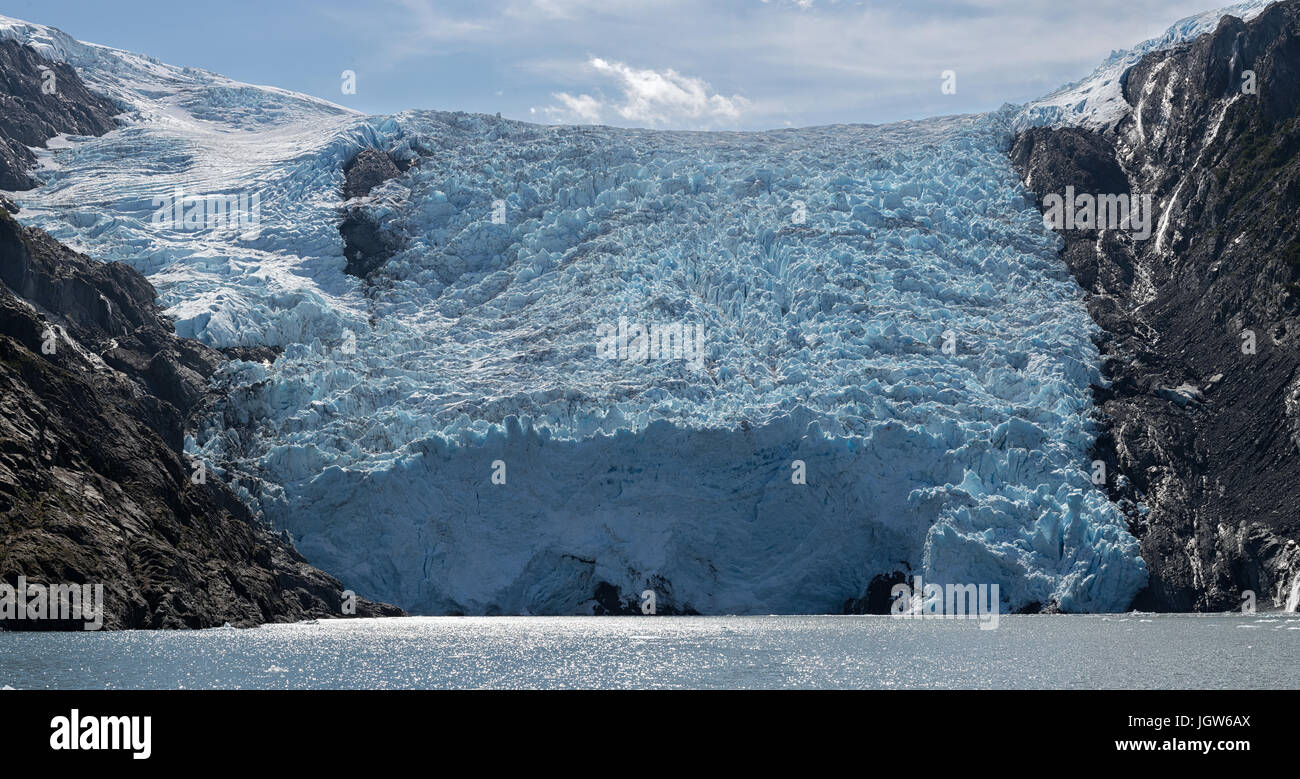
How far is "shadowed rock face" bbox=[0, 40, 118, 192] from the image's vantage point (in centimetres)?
8025

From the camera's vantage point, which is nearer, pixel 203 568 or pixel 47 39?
pixel 203 568

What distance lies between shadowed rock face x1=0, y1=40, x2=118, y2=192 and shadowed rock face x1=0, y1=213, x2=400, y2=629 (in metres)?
22.0

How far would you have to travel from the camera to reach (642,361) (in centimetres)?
6462

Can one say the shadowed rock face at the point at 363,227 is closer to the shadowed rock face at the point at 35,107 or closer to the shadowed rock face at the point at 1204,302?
the shadowed rock face at the point at 35,107

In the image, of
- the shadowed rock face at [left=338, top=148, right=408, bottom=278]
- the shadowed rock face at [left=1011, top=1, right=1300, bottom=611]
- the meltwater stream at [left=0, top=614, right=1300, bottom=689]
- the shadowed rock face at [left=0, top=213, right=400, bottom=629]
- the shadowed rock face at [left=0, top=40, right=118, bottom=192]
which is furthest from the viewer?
the shadowed rock face at [left=0, top=40, right=118, bottom=192]

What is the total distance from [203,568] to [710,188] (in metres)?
42.5

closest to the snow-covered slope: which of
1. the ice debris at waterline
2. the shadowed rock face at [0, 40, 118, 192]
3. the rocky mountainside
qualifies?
the ice debris at waterline

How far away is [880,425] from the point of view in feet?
191

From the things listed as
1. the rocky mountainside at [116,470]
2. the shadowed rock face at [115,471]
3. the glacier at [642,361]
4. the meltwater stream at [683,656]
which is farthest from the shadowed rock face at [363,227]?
the meltwater stream at [683,656]

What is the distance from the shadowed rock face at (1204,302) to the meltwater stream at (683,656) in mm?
4924

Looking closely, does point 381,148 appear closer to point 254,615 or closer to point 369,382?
point 369,382

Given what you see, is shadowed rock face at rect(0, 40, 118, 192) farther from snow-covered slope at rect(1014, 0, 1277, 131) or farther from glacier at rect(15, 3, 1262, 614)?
snow-covered slope at rect(1014, 0, 1277, 131)

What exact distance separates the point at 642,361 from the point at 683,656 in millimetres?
29139
